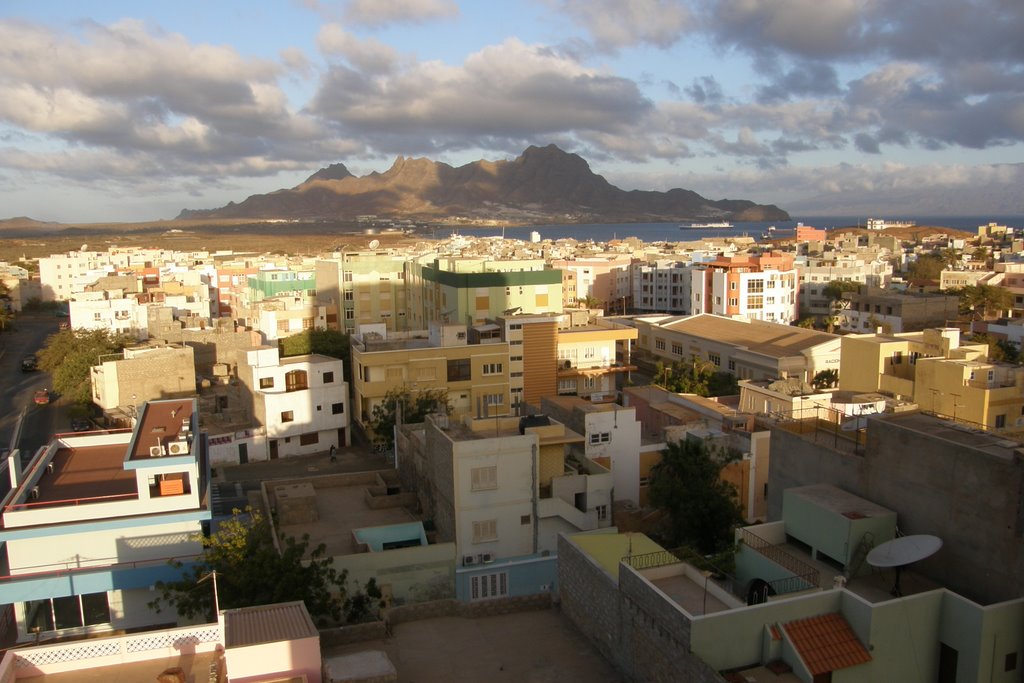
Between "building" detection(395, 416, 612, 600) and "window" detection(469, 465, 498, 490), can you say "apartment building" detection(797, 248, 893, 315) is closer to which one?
"building" detection(395, 416, 612, 600)

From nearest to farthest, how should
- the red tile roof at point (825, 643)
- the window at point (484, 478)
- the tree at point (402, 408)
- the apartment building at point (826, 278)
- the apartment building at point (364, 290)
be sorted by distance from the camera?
the red tile roof at point (825, 643), the window at point (484, 478), the tree at point (402, 408), the apartment building at point (364, 290), the apartment building at point (826, 278)

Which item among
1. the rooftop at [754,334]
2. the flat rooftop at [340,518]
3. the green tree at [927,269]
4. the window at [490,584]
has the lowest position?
the window at [490,584]

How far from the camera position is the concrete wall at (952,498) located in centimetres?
928

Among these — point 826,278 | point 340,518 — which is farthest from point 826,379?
point 826,278

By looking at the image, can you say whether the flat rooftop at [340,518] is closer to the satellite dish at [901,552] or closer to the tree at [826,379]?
the satellite dish at [901,552]

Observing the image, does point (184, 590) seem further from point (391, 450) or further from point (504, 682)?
point (391, 450)

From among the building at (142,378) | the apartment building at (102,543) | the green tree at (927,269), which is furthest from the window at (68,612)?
the green tree at (927,269)

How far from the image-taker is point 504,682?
406 inches

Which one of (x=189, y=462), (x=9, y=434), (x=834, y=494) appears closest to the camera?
(x=834, y=494)

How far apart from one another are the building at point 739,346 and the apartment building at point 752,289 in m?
6.65

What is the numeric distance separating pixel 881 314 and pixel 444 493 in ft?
132

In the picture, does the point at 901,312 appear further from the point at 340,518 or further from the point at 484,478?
the point at 340,518

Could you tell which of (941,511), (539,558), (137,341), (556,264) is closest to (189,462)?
(539,558)

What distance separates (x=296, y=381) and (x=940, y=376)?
76.3ft
